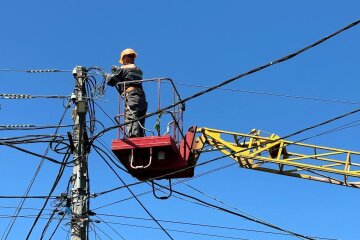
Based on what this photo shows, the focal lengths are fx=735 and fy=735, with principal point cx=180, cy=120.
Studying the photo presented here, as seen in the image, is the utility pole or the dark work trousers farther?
the dark work trousers

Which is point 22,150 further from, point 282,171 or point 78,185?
point 282,171

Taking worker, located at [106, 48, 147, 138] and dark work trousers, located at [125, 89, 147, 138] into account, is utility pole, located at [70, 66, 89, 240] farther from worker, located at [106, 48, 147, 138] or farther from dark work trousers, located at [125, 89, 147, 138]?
dark work trousers, located at [125, 89, 147, 138]

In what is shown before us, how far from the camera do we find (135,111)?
47.5 feet

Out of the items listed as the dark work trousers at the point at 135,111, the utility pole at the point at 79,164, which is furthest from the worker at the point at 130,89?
the utility pole at the point at 79,164

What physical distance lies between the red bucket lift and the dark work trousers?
0.16 m

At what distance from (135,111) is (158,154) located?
966 mm

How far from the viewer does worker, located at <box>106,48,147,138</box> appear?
14.4 metres

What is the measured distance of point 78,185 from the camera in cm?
1404

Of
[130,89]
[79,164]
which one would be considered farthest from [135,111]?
[79,164]

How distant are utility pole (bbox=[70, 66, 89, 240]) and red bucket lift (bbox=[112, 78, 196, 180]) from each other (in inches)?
27.8

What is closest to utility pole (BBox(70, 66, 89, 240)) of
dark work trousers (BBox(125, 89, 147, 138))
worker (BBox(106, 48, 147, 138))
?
worker (BBox(106, 48, 147, 138))

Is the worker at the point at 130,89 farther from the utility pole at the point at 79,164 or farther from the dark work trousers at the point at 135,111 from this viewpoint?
the utility pole at the point at 79,164

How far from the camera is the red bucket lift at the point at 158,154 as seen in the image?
46.3 feet

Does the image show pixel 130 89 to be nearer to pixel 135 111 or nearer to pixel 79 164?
pixel 135 111
